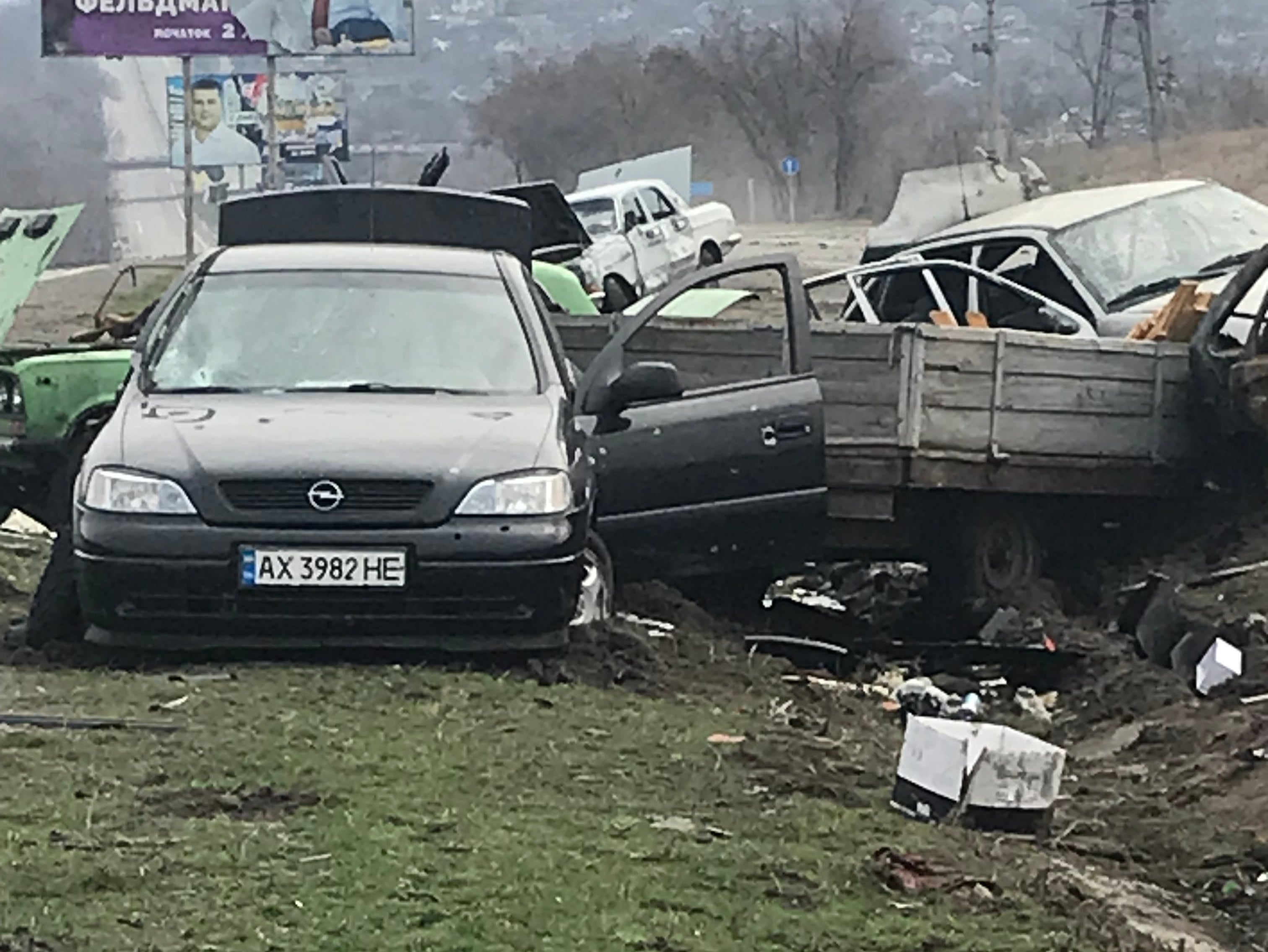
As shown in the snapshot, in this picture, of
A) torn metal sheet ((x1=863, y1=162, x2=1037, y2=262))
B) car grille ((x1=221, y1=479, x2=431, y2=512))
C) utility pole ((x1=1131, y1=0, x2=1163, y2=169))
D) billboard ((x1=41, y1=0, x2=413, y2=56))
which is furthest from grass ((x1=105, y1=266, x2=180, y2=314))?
utility pole ((x1=1131, y1=0, x2=1163, y2=169))

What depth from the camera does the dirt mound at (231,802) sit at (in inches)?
208

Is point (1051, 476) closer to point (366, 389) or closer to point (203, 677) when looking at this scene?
point (366, 389)

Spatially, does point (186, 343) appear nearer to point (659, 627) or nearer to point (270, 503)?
point (270, 503)

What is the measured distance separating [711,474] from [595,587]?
1119 mm

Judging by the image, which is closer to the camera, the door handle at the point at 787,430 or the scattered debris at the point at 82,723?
the scattered debris at the point at 82,723

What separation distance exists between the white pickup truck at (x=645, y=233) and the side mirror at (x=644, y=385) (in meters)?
17.3

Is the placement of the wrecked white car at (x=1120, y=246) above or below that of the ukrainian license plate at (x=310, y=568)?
above

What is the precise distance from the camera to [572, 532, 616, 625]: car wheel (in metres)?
7.80

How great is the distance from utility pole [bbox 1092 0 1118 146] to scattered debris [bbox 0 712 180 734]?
59.8 meters

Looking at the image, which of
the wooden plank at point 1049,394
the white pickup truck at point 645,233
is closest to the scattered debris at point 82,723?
the wooden plank at point 1049,394

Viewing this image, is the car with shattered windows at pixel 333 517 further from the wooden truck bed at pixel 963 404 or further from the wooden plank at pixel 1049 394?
the wooden plank at pixel 1049 394

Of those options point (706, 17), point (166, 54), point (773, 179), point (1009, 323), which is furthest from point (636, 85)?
point (1009, 323)

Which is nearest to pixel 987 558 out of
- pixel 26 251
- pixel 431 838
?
pixel 26 251

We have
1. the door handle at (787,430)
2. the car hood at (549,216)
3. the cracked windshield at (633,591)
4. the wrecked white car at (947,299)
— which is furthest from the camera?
the car hood at (549,216)
